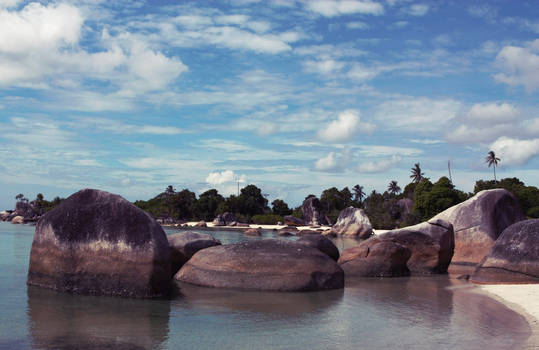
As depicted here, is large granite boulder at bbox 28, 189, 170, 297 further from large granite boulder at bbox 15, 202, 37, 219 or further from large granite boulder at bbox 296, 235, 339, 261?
large granite boulder at bbox 15, 202, 37, 219

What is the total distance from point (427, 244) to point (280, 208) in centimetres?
7101

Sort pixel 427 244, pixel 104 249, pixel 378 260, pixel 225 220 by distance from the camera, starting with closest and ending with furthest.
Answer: pixel 104 249 < pixel 378 260 < pixel 427 244 < pixel 225 220

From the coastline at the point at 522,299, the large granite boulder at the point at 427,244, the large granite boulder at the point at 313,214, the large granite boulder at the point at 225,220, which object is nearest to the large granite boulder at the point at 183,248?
the large granite boulder at the point at 427,244

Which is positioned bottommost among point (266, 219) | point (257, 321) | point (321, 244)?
point (257, 321)

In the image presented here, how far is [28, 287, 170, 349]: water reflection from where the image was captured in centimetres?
870

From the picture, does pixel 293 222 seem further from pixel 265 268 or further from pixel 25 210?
pixel 265 268

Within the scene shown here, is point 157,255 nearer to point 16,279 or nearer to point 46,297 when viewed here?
point 46,297

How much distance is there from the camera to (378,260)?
18.3 metres

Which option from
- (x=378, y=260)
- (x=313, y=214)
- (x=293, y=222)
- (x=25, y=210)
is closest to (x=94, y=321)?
(x=378, y=260)

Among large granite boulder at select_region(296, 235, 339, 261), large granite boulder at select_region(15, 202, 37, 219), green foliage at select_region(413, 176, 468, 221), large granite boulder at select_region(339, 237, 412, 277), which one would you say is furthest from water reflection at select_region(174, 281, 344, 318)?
large granite boulder at select_region(15, 202, 37, 219)

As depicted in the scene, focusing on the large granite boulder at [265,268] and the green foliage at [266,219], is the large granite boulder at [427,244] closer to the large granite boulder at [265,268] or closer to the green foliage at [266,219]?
the large granite boulder at [265,268]

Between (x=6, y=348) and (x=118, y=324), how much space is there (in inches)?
82.4

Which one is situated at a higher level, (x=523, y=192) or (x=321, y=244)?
(x=523, y=192)

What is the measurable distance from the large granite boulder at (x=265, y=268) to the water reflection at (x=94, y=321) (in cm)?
249
